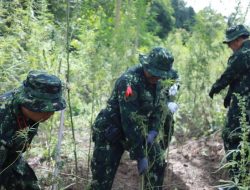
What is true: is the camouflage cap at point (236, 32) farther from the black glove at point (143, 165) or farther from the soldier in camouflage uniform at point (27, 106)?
the soldier in camouflage uniform at point (27, 106)

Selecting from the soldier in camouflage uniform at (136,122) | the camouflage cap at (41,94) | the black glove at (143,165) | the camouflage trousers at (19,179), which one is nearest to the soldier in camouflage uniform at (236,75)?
the soldier in camouflage uniform at (136,122)

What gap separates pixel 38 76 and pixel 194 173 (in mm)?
2825

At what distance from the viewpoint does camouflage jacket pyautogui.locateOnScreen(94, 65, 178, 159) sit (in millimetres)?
3543

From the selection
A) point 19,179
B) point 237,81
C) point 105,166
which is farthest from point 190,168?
point 19,179

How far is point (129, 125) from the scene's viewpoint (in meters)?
3.55

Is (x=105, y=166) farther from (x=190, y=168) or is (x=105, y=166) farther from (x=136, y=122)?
(x=190, y=168)

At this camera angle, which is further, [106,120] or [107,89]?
[107,89]

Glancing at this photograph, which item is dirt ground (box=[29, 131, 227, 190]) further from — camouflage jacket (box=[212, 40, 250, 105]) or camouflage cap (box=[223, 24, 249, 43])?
camouflage cap (box=[223, 24, 249, 43])

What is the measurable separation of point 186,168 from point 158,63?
2174mm

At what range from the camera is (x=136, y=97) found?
3.61 m

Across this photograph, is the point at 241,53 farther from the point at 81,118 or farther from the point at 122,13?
the point at 122,13

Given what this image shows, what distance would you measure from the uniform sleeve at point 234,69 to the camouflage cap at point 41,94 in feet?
6.69

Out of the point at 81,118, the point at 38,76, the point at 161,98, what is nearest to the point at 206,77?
the point at 81,118

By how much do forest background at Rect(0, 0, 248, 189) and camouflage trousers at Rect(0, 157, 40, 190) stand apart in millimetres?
112
